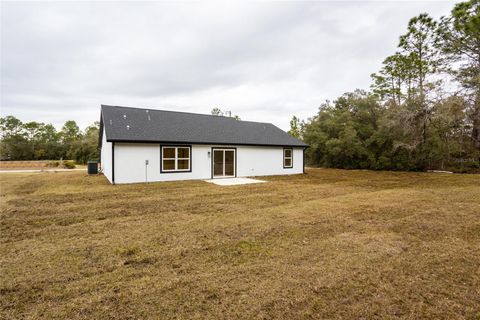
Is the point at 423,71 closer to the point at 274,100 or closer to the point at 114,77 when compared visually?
the point at 274,100

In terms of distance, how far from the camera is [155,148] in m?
11.5

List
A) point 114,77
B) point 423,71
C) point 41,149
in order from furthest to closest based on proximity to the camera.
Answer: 1. point 41,149
2. point 423,71
3. point 114,77

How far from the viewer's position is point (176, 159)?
1210 cm

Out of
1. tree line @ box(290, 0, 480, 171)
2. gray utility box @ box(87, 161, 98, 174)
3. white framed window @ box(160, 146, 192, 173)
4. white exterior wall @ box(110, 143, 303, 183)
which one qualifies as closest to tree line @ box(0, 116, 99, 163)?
gray utility box @ box(87, 161, 98, 174)

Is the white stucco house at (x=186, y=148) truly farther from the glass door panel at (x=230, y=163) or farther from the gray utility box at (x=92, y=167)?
the gray utility box at (x=92, y=167)

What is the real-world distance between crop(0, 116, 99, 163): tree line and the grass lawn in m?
22.7

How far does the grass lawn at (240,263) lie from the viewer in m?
2.18

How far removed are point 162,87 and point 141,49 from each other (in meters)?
5.54

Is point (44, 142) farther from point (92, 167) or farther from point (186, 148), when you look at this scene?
point (186, 148)

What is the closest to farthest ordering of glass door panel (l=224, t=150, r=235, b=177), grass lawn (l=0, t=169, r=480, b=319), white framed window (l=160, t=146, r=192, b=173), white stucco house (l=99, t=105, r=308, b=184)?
grass lawn (l=0, t=169, r=480, b=319)
white stucco house (l=99, t=105, r=308, b=184)
white framed window (l=160, t=146, r=192, b=173)
glass door panel (l=224, t=150, r=235, b=177)

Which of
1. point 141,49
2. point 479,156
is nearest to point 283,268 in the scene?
point 141,49

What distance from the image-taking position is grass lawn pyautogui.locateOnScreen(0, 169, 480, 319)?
85.7 inches

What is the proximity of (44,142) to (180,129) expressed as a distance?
3102 cm

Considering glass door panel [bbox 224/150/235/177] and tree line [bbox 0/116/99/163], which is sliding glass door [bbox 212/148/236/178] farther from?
tree line [bbox 0/116/99/163]
